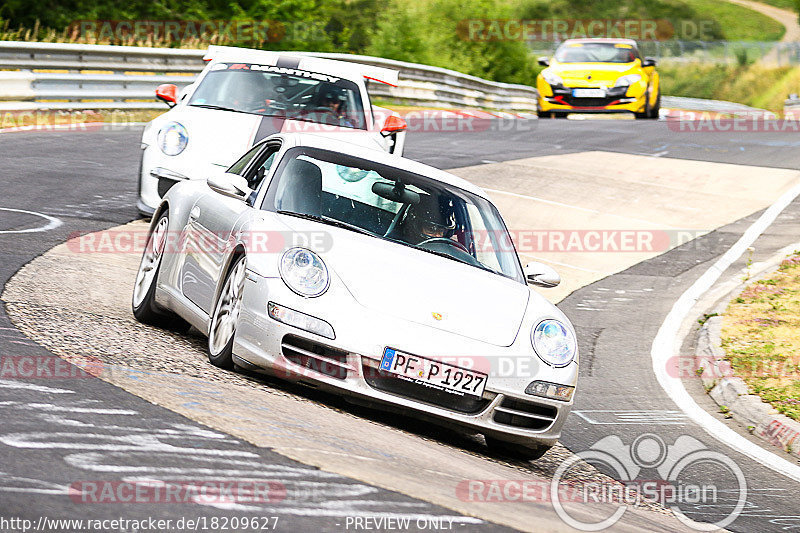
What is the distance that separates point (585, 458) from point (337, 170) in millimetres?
2194

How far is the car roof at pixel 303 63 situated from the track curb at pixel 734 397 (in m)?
3.94

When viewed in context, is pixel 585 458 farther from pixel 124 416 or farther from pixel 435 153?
pixel 435 153

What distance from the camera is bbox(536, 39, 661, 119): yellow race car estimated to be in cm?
2500

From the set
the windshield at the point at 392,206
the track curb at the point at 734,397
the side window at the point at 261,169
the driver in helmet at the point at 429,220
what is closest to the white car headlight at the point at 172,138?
the side window at the point at 261,169

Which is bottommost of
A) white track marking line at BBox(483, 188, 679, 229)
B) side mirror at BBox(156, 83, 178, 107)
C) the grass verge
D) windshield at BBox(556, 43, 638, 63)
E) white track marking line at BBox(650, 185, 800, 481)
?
white track marking line at BBox(650, 185, 800, 481)

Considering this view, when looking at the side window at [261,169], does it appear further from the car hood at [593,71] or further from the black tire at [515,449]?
the car hood at [593,71]

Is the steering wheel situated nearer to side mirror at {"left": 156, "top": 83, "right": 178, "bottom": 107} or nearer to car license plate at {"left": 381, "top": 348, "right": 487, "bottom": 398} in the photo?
car license plate at {"left": 381, "top": 348, "right": 487, "bottom": 398}

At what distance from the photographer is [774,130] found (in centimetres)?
2655

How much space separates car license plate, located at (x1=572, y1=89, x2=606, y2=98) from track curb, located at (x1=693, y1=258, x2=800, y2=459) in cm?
1503

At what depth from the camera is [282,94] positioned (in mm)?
10961

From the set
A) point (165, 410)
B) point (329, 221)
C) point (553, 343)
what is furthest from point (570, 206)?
point (165, 410)

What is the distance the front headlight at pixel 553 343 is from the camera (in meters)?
5.90

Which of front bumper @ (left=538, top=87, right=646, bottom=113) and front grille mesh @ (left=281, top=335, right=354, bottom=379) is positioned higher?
front bumper @ (left=538, top=87, right=646, bottom=113)

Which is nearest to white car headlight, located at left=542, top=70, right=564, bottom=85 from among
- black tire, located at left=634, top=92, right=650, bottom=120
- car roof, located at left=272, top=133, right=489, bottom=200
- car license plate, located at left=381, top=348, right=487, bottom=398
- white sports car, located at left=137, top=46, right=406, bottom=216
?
black tire, located at left=634, top=92, right=650, bottom=120
